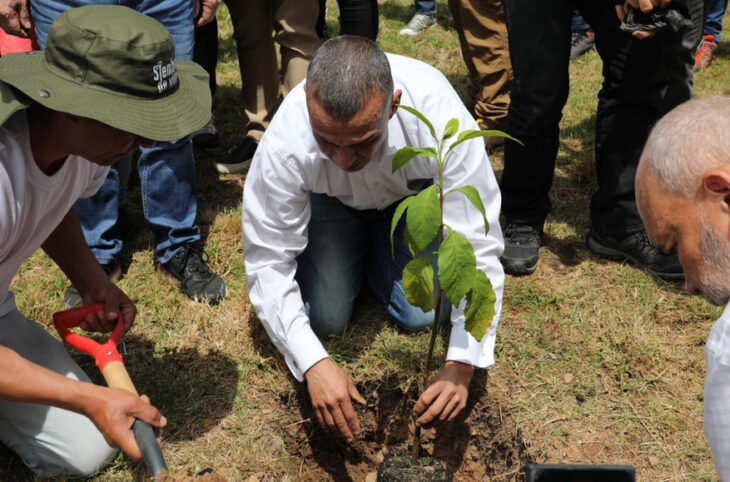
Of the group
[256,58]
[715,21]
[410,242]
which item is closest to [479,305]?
[410,242]

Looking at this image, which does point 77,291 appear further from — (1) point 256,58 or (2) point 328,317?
(1) point 256,58

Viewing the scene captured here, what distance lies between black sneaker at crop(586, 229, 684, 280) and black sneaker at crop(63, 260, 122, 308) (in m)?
2.42

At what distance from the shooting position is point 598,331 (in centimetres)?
283

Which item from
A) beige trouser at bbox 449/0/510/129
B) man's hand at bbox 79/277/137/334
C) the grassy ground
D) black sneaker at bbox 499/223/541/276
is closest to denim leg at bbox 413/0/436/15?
beige trouser at bbox 449/0/510/129

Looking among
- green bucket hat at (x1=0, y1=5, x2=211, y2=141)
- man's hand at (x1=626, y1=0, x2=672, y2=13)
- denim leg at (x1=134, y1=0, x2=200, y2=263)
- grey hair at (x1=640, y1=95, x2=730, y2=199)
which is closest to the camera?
grey hair at (x1=640, y1=95, x2=730, y2=199)

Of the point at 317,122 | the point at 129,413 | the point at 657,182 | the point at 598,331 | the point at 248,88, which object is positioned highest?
the point at 657,182

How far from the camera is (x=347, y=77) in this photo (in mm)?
1988

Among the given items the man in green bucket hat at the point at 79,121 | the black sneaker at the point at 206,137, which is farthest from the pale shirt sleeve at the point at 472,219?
the black sneaker at the point at 206,137

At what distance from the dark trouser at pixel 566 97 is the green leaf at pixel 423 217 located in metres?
1.39

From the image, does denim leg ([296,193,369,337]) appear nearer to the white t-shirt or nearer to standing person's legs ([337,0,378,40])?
the white t-shirt

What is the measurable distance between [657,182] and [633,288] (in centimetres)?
170

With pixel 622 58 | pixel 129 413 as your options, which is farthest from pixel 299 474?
pixel 622 58

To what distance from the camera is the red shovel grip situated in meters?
2.12

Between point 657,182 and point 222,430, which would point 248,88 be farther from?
point 657,182
